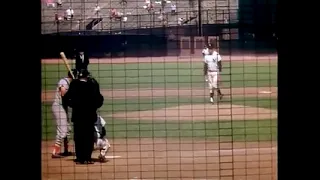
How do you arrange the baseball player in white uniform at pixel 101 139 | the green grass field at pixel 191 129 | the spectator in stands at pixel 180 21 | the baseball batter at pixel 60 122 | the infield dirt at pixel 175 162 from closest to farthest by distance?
1. the infield dirt at pixel 175 162
2. the baseball player in white uniform at pixel 101 139
3. the baseball batter at pixel 60 122
4. the green grass field at pixel 191 129
5. the spectator in stands at pixel 180 21

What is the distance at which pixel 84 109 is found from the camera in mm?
4250

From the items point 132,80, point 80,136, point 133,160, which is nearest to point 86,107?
point 80,136

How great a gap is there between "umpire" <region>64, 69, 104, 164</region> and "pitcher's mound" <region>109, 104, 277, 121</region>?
2.32m

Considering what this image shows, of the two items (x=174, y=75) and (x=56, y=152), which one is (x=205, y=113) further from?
(x=56, y=152)

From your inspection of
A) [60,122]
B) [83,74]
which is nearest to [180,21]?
[60,122]

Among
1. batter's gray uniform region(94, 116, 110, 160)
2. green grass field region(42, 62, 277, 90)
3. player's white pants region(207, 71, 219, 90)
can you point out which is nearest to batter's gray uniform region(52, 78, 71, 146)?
batter's gray uniform region(94, 116, 110, 160)

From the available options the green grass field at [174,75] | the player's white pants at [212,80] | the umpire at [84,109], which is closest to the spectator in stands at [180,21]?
the green grass field at [174,75]

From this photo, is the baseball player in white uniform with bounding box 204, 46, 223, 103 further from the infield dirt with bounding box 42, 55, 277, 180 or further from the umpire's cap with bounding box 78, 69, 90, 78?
the umpire's cap with bounding box 78, 69, 90, 78

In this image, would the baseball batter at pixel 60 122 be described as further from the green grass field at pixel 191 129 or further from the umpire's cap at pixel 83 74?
the green grass field at pixel 191 129

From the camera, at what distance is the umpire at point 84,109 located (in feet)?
13.5

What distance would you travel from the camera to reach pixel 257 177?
4.00 meters

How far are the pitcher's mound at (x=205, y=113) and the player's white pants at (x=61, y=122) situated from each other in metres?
2.11
